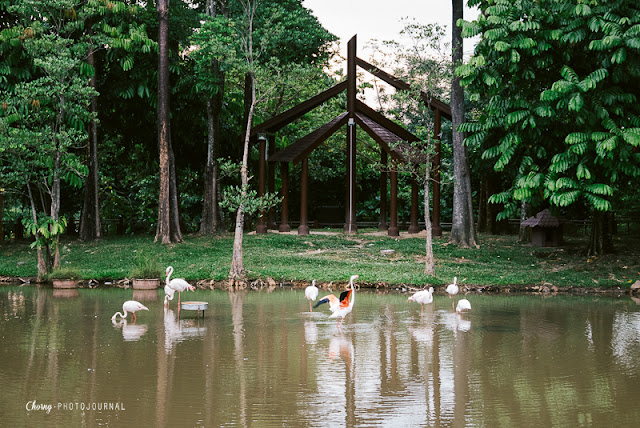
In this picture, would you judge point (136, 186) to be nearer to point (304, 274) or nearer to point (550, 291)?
point (304, 274)

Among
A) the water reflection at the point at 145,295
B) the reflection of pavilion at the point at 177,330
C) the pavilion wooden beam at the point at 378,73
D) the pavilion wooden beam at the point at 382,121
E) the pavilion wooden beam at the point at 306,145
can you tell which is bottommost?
the reflection of pavilion at the point at 177,330

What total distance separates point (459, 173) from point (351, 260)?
6137mm

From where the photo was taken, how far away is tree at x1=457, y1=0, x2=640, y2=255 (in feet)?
59.4

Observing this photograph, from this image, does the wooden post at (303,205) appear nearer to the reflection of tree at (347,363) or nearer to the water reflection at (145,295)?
the water reflection at (145,295)

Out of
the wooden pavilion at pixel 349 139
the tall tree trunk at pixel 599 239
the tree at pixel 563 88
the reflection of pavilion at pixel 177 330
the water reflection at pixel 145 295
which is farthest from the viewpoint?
the wooden pavilion at pixel 349 139

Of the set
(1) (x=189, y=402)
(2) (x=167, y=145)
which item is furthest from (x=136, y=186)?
(1) (x=189, y=402)

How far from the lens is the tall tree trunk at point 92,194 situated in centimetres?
2959

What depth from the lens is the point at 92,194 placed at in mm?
29812

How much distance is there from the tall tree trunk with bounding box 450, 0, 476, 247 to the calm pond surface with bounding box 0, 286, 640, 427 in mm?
11070

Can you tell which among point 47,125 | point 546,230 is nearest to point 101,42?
point 47,125

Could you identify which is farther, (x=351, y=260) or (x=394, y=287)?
(x=351, y=260)

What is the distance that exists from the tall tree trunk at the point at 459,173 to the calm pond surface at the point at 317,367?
1107 cm

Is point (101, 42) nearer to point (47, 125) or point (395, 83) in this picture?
point (47, 125)

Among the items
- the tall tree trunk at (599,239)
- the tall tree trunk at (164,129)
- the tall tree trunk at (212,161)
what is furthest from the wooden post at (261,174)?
the tall tree trunk at (599,239)
